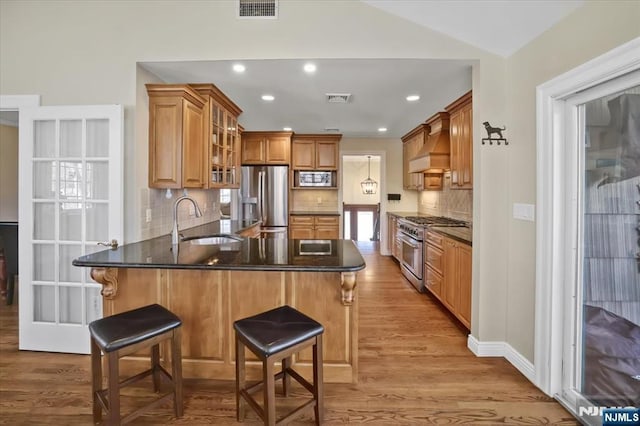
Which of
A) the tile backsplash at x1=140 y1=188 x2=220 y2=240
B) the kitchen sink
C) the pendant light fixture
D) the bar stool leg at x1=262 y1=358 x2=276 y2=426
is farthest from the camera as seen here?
the pendant light fixture

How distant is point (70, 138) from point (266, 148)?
367 cm

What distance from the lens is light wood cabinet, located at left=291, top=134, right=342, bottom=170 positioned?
6.39m

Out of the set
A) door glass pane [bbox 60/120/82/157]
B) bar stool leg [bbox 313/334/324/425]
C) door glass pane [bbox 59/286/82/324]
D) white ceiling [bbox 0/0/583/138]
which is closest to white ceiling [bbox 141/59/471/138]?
white ceiling [bbox 0/0/583/138]

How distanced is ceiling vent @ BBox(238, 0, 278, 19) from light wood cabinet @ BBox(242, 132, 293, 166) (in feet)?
11.3

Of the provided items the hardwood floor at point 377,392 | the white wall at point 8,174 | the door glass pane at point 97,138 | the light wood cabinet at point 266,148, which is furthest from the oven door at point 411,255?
the white wall at point 8,174

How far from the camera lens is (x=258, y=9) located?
8.84 ft

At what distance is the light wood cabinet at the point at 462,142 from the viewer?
3469mm

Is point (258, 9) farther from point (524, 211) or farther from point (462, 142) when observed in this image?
point (524, 211)

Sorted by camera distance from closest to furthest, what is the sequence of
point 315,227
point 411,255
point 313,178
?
point 411,255
point 315,227
point 313,178

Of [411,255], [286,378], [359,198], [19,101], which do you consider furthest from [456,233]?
[359,198]

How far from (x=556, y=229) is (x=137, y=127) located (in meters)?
3.27

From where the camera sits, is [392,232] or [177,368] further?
[392,232]

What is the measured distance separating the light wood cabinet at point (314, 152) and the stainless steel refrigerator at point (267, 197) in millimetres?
478

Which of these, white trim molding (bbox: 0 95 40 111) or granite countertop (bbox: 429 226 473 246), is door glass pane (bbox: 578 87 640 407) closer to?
granite countertop (bbox: 429 226 473 246)
